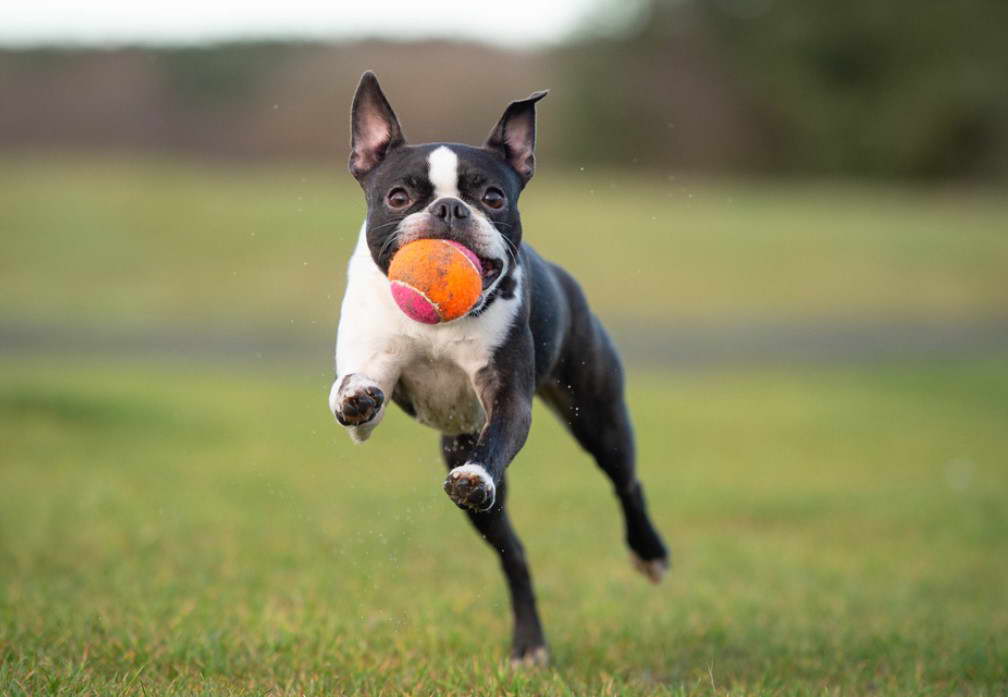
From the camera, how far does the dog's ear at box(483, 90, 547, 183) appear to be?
4383mm

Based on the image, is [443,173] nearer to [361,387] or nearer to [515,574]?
[361,387]

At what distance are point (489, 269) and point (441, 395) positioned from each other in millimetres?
568

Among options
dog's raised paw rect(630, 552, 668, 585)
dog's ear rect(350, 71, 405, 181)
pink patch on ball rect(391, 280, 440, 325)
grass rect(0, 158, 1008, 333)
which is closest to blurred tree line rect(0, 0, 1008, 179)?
grass rect(0, 158, 1008, 333)

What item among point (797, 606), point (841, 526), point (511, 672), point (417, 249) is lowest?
point (841, 526)

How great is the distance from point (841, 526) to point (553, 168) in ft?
114

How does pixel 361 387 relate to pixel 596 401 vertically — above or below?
above

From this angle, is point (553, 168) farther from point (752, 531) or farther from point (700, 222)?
point (752, 531)

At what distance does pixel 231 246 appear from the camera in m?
26.7

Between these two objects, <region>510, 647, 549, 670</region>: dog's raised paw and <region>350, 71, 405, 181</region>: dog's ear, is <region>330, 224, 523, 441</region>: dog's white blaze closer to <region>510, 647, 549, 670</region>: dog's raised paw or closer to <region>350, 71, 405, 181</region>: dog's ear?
<region>350, 71, 405, 181</region>: dog's ear

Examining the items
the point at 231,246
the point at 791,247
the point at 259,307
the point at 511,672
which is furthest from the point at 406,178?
the point at 791,247

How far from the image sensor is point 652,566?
18.9 feet

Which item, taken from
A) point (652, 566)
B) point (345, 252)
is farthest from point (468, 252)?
point (345, 252)

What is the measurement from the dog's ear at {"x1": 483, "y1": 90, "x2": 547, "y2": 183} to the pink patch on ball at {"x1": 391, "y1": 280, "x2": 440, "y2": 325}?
0.67 meters

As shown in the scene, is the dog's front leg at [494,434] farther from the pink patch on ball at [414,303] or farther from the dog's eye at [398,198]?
the dog's eye at [398,198]
